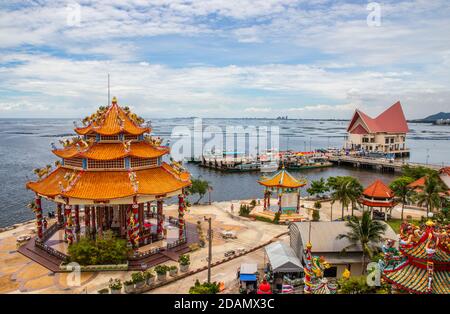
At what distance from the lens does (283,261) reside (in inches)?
953

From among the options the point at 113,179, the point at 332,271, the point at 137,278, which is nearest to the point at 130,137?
the point at 113,179

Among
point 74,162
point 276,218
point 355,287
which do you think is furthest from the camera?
point 276,218

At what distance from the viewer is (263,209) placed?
1759 inches

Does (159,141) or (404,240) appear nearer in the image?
(404,240)

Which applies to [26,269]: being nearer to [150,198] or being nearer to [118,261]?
[118,261]

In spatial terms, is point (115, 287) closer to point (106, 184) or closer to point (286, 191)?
point (106, 184)

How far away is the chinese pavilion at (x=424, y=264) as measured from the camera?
1562 centimetres

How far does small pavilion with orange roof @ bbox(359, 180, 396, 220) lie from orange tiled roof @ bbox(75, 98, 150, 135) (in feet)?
83.3

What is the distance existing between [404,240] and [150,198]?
19.2 metres

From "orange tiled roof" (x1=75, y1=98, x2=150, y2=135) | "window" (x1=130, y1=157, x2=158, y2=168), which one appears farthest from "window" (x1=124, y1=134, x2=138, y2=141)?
"window" (x1=130, y1=157, x2=158, y2=168)

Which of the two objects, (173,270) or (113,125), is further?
(113,125)

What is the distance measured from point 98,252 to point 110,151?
8383 millimetres

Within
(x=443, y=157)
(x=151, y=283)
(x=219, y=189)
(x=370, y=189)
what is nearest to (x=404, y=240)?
(x=151, y=283)
